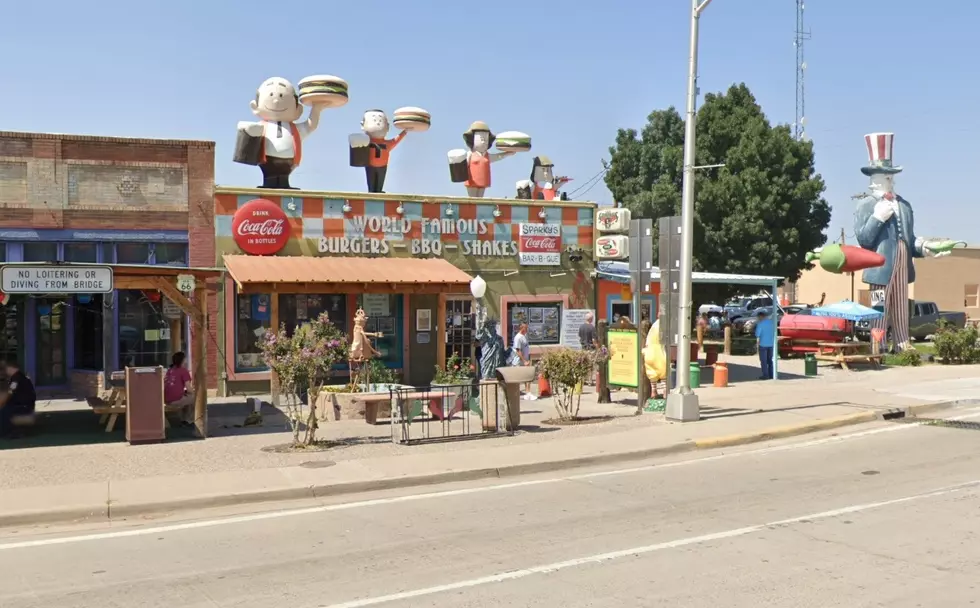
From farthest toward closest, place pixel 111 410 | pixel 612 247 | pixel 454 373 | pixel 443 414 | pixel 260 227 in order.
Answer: pixel 612 247 < pixel 260 227 < pixel 454 373 < pixel 111 410 < pixel 443 414

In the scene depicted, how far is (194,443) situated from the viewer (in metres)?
13.8

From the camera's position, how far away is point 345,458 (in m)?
12.7

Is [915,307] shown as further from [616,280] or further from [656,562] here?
[656,562]

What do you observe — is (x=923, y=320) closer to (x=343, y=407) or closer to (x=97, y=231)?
(x=343, y=407)

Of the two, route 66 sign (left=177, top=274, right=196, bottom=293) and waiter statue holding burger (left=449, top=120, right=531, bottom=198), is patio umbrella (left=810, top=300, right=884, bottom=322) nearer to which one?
waiter statue holding burger (left=449, top=120, right=531, bottom=198)

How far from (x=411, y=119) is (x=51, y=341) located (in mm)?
9662

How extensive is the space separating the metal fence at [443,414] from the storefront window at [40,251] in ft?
27.9

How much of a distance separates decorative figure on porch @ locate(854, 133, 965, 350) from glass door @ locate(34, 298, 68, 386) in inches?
916

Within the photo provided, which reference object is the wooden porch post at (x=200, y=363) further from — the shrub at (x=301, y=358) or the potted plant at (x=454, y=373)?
the potted plant at (x=454, y=373)

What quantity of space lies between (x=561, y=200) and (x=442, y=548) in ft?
56.0

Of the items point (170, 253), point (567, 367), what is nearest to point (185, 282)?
point (567, 367)

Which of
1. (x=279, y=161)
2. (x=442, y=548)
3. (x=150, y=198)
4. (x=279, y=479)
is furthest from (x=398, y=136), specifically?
(x=442, y=548)

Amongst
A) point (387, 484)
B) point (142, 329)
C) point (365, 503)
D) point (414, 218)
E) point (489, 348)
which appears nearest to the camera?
point (365, 503)

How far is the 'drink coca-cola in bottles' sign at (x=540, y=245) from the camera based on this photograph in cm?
2320
